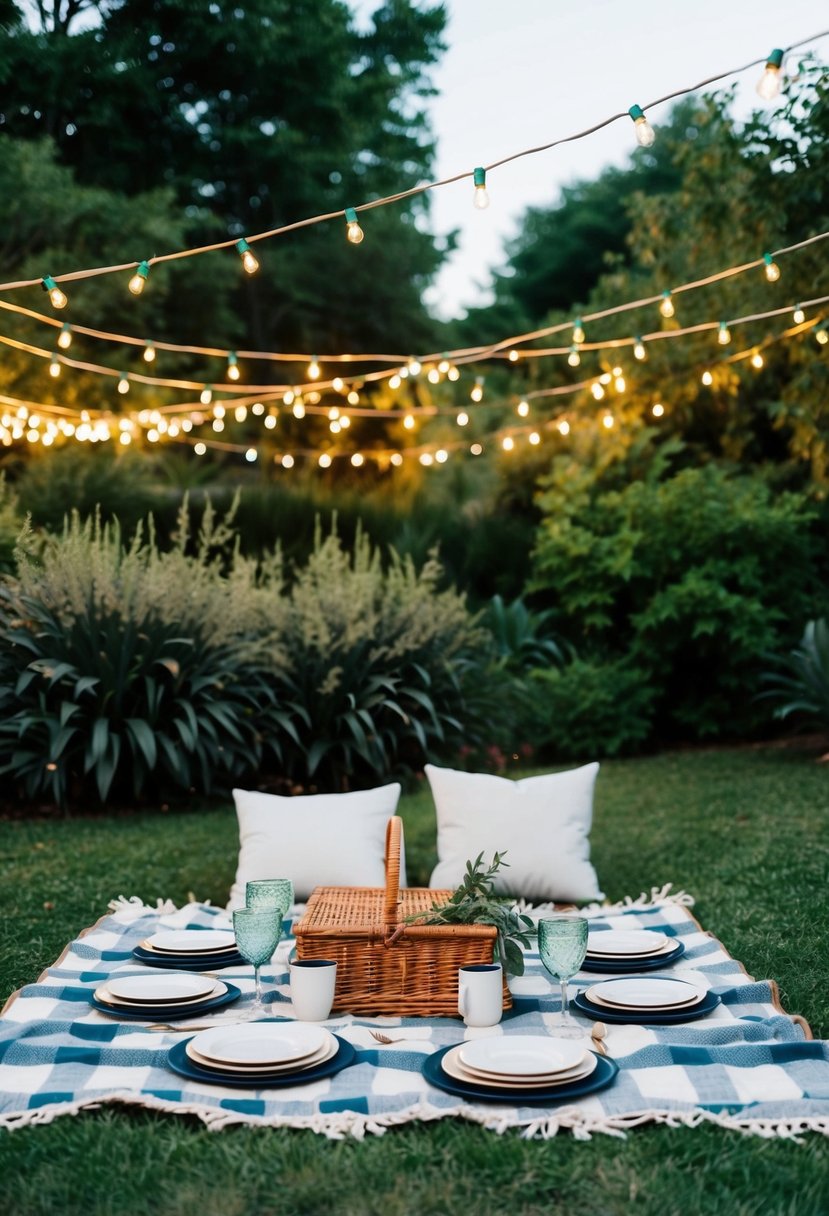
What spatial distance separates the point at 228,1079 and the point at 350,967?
570mm

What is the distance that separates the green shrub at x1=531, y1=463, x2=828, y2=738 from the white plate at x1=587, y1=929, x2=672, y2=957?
→ 4.80 m

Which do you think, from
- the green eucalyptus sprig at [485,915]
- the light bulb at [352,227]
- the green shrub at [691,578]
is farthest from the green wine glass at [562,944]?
the green shrub at [691,578]

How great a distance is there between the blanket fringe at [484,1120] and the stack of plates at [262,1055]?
82 millimetres

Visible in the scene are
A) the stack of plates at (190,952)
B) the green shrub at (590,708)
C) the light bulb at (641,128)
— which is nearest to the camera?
the stack of plates at (190,952)

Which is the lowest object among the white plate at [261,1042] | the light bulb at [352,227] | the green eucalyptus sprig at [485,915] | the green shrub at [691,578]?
the white plate at [261,1042]

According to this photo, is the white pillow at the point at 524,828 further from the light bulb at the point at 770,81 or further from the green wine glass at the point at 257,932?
the light bulb at the point at 770,81

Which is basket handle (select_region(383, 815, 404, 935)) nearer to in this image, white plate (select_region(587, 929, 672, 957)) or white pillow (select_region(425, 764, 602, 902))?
white plate (select_region(587, 929, 672, 957))

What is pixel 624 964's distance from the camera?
2697 millimetres

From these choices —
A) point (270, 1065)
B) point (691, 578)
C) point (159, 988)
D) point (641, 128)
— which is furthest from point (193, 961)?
point (691, 578)

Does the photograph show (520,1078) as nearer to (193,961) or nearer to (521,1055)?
(521,1055)

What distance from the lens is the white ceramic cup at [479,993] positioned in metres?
2.31

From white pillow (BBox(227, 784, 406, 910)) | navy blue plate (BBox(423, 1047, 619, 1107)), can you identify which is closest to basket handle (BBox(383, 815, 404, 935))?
navy blue plate (BBox(423, 1047, 619, 1107))

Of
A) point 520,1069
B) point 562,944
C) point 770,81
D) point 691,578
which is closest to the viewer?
point 520,1069

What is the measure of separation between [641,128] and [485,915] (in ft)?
7.00
